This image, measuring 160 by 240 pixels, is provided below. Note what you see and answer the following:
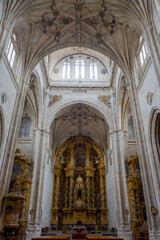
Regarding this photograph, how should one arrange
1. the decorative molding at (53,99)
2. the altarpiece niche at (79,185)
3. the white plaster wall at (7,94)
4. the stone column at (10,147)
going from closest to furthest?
the stone column at (10,147), the white plaster wall at (7,94), the decorative molding at (53,99), the altarpiece niche at (79,185)

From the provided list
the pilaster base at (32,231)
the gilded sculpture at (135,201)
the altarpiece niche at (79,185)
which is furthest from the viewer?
the altarpiece niche at (79,185)

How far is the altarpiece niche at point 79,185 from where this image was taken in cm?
2477

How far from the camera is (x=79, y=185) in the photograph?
86.9ft

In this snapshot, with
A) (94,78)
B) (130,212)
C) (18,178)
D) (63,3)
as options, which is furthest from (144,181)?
(94,78)

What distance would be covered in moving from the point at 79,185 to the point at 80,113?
31.8 feet

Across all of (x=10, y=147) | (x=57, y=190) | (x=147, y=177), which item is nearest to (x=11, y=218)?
(x=10, y=147)

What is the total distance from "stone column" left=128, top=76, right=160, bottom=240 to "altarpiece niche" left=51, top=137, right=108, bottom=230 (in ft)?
54.0

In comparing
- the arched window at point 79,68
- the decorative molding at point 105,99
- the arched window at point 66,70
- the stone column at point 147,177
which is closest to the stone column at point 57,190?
the decorative molding at point 105,99

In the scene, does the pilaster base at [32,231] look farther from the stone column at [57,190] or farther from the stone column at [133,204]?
the stone column at [57,190]

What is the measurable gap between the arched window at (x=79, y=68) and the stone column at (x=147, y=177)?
1210cm

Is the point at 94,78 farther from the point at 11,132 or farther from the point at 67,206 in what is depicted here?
the point at 67,206

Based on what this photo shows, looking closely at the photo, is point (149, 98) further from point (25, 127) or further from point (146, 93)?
point (25, 127)

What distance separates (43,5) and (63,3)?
1262mm

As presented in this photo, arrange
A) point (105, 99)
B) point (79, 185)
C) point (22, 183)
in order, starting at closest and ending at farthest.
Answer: point (22, 183), point (105, 99), point (79, 185)
